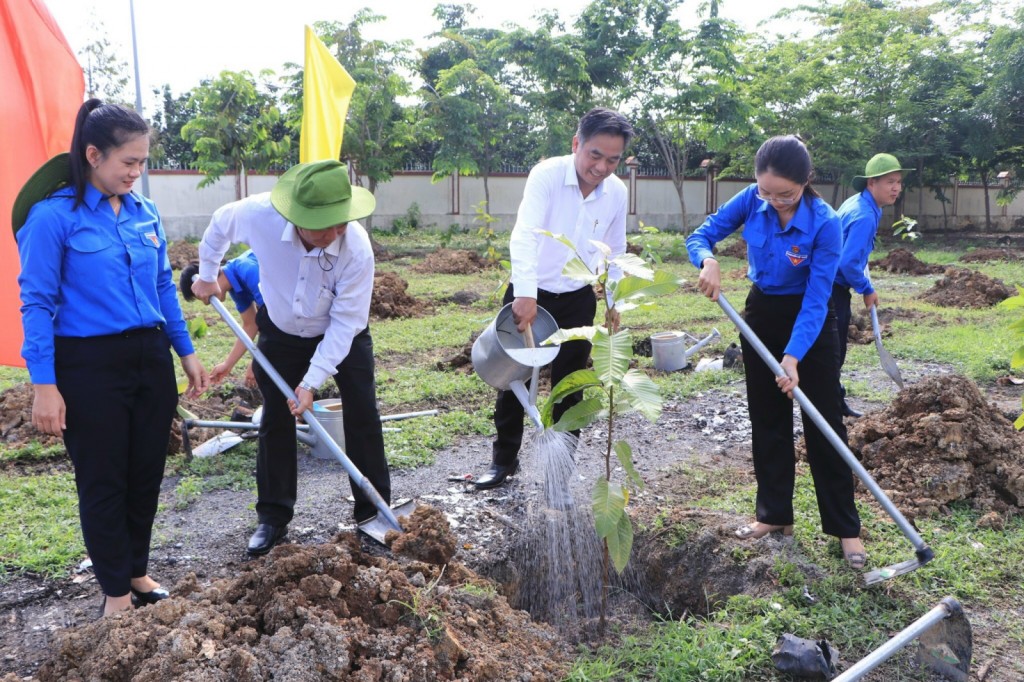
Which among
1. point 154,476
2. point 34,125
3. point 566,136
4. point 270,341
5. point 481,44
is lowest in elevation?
point 154,476

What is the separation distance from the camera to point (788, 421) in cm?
365

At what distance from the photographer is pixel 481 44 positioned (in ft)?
75.2

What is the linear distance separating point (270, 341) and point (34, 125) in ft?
4.98

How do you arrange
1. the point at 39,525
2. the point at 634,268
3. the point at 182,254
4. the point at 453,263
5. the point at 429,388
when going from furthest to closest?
1. the point at 182,254
2. the point at 453,263
3. the point at 429,388
4. the point at 39,525
5. the point at 634,268

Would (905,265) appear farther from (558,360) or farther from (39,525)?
(39,525)

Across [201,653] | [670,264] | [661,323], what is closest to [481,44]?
[670,264]

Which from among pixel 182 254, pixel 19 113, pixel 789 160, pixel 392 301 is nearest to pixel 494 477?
pixel 789 160

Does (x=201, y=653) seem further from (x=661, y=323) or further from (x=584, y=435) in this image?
(x=661, y=323)

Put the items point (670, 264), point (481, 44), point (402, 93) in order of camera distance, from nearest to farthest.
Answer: point (670, 264) → point (402, 93) → point (481, 44)

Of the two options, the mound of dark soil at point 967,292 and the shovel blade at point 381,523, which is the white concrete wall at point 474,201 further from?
the shovel blade at point 381,523

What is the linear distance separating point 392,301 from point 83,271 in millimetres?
7558

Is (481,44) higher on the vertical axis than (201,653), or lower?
higher

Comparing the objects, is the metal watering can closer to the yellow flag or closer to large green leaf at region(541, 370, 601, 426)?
large green leaf at region(541, 370, 601, 426)

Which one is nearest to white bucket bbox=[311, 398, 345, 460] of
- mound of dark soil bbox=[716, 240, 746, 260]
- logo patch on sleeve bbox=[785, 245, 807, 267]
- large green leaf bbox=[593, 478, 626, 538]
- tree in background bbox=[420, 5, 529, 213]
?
large green leaf bbox=[593, 478, 626, 538]
